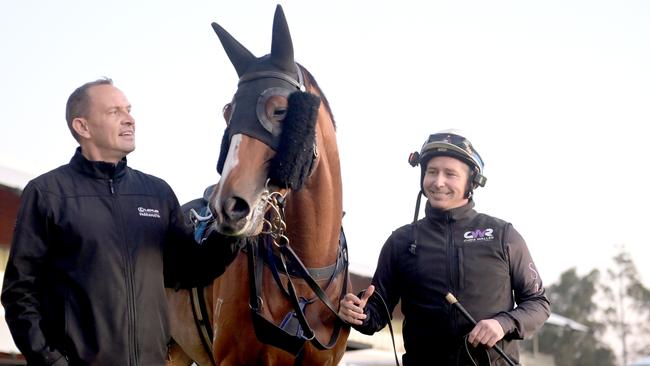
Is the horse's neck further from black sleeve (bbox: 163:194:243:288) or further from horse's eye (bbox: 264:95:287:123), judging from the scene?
black sleeve (bbox: 163:194:243:288)

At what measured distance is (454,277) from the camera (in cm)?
415

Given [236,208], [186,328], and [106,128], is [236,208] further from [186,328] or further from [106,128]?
[186,328]

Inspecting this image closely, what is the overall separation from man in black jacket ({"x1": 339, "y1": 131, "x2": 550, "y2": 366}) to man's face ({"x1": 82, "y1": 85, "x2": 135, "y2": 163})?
4.71 feet

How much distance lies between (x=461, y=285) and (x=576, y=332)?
149 ft

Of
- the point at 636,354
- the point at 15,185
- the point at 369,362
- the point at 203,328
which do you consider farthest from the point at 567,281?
the point at 203,328

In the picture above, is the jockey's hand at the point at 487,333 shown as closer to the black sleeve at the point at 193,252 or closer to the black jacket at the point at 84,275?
the black sleeve at the point at 193,252

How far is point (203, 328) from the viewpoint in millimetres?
5227

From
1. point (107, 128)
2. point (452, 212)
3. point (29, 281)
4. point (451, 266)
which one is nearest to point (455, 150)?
point (452, 212)

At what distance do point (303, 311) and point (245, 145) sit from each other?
39.0 inches

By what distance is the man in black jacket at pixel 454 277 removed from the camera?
4.06 meters

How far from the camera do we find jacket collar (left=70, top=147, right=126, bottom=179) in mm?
3387

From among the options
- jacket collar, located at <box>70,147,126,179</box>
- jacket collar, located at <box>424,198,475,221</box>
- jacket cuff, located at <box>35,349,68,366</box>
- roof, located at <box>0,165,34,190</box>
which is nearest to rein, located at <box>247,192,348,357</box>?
jacket collar, located at <box>424,198,475,221</box>

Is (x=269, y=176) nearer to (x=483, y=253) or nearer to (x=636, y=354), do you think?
(x=483, y=253)

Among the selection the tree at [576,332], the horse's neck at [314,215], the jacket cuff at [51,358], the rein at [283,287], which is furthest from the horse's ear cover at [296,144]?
the tree at [576,332]
